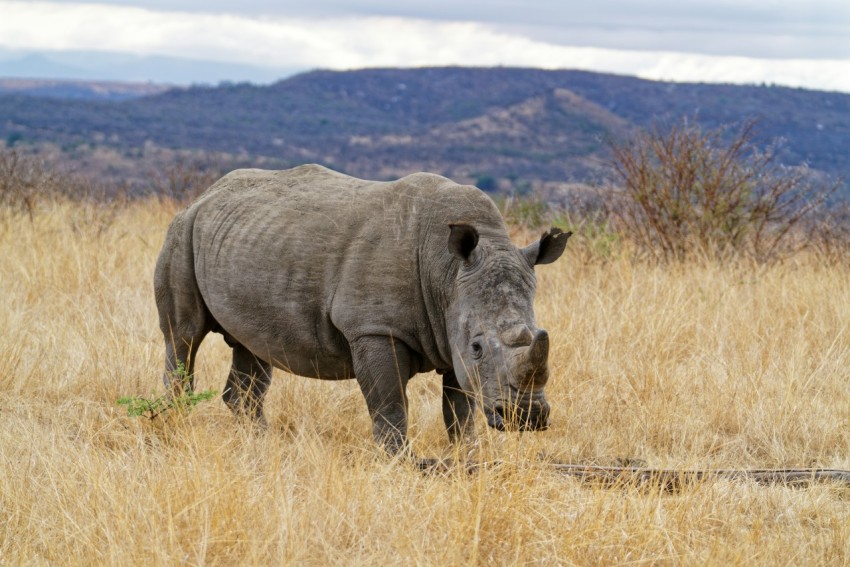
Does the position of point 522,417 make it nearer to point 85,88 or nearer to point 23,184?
point 23,184

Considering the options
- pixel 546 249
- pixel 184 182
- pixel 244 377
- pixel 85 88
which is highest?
pixel 546 249

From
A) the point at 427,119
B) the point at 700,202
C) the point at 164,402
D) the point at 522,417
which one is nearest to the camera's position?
the point at 522,417

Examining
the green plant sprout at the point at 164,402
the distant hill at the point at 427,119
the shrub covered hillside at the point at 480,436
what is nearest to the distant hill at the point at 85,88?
the distant hill at the point at 427,119

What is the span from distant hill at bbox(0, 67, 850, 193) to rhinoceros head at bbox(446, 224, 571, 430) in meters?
39.4

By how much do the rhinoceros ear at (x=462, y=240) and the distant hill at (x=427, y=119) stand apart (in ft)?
129

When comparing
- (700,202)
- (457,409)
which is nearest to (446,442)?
(457,409)

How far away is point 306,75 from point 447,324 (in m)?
112

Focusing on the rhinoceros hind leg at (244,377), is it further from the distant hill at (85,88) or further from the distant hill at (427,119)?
the distant hill at (85,88)

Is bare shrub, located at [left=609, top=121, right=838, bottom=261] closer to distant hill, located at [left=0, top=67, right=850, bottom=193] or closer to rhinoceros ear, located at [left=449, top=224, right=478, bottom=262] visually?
rhinoceros ear, located at [left=449, top=224, right=478, bottom=262]

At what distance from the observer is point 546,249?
14.8ft

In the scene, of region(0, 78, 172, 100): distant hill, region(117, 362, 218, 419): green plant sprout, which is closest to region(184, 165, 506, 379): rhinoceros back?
region(117, 362, 218, 419): green plant sprout

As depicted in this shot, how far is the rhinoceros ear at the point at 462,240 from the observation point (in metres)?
4.29

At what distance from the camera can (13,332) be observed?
6.69 m

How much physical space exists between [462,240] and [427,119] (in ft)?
318
